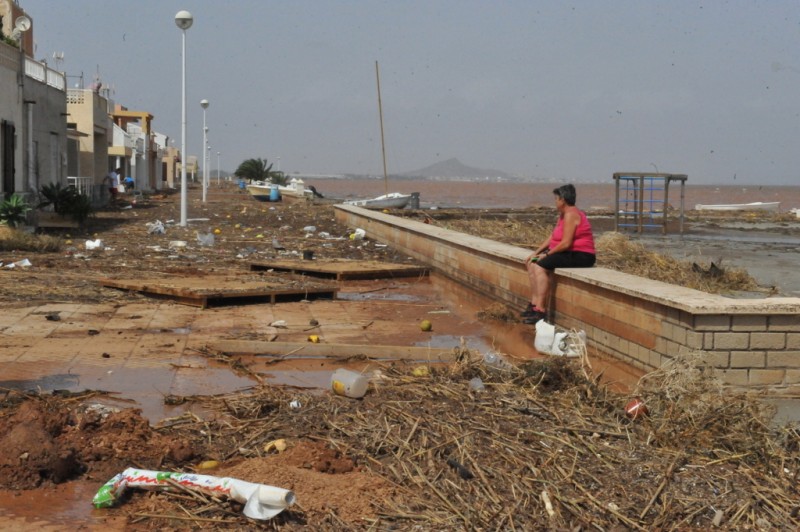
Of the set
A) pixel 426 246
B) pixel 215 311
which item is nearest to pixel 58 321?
pixel 215 311

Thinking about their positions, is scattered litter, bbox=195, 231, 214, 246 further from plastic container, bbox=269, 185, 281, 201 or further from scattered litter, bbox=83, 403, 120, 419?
plastic container, bbox=269, 185, 281, 201

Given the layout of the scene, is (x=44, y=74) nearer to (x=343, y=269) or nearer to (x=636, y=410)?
(x=343, y=269)

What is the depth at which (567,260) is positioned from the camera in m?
9.84

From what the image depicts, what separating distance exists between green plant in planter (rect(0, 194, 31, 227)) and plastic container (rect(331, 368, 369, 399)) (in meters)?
15.0

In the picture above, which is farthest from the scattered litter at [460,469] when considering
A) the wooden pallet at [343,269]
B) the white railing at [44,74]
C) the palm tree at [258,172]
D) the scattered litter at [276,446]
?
the palm tree at [258,172]

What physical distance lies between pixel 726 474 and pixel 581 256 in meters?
4.98

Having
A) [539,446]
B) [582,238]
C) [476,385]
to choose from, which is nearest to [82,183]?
[582,238]

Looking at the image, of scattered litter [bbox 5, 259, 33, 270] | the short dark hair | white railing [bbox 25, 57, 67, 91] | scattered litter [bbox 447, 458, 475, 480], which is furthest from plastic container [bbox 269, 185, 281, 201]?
scattered litter [bbox 447, 458, 475, 480]

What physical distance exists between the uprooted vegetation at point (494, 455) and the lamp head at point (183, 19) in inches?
816

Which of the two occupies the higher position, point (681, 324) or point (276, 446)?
point (681, 324)

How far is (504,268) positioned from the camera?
12016mm

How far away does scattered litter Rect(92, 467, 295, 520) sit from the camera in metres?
4.26

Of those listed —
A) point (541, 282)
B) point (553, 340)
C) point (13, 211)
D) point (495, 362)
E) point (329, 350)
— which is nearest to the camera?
point (495, 362)

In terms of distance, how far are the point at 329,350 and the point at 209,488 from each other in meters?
3.68
